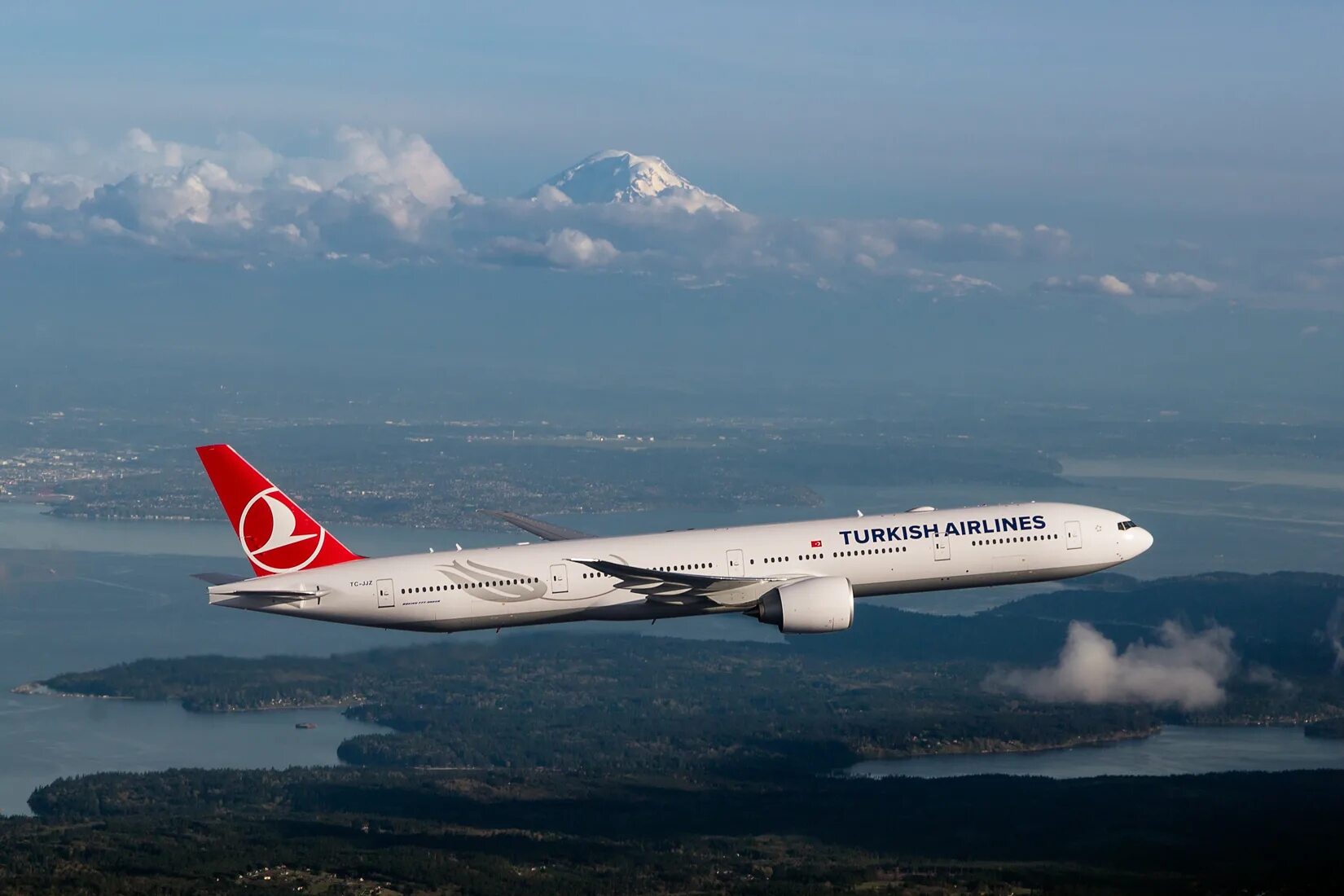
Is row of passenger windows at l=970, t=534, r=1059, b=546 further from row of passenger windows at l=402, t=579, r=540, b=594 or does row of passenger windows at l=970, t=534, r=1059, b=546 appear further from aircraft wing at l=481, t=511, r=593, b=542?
row of passenger windows at l=402, t=579, r=540, b=594

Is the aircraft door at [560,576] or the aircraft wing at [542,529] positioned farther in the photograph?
the aircraft wing at [542,529]

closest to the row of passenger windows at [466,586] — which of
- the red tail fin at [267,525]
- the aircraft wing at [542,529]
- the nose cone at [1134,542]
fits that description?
the red tail fin at [267,525]

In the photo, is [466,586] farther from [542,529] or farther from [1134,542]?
[1134,542]

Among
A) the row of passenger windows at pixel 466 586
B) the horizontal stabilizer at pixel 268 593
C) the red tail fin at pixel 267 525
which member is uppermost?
the red tail fin at pixel 267 525

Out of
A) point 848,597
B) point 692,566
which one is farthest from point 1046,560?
point 692,566

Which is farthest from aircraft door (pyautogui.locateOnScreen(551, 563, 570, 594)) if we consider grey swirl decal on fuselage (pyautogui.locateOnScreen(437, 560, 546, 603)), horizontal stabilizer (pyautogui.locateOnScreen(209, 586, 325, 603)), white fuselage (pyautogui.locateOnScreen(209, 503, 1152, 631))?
horizontal stabilizer (pyautogui.locateOnScreen(209, 586, 325, 603))

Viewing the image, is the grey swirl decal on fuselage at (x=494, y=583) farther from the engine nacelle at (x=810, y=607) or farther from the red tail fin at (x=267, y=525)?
the engine nacelle at (x=810, y=607)
